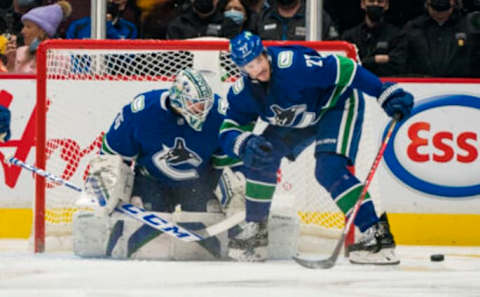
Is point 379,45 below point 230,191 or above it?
above

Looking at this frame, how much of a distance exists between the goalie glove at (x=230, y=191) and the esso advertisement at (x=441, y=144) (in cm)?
123

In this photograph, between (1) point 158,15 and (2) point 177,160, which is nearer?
(2) point 177,160

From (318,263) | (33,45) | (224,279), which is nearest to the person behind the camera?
(224,279)

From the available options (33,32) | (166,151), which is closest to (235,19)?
(33,32)

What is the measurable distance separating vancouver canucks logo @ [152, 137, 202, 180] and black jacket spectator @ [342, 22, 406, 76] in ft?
4.63

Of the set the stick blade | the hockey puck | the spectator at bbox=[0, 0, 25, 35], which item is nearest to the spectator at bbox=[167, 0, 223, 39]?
the spectator at bbox=[0, 0, 25, 35]

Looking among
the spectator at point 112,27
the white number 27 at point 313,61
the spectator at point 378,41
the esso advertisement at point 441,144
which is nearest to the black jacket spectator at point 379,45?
the spectator at point 378,41

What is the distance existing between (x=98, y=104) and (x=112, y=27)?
78cm

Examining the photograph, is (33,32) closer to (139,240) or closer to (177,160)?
(177,160)

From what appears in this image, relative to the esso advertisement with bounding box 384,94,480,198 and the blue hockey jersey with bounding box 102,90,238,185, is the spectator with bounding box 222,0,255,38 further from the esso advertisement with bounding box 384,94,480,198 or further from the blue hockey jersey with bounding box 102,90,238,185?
the blue hockey jersey with bounding box 102,90,238,185

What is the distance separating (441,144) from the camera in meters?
5.74

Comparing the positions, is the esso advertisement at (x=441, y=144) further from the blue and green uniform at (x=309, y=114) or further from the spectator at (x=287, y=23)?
the blue and green uniform at (x=309, y=114)

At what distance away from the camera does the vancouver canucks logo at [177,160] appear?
469 cm

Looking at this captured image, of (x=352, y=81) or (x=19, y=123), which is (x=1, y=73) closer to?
(x=19, y=123)
